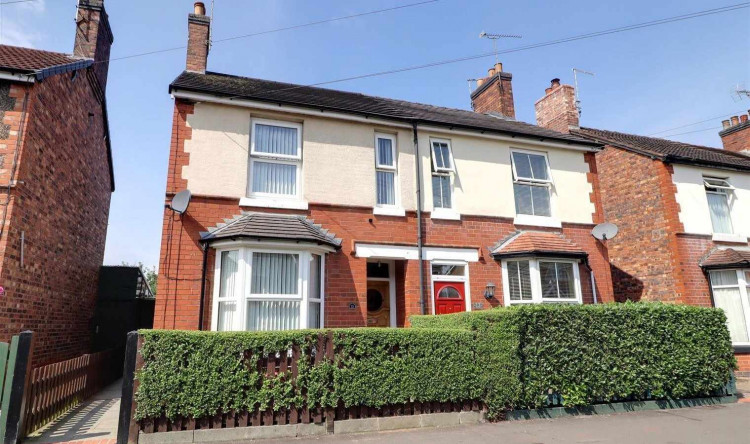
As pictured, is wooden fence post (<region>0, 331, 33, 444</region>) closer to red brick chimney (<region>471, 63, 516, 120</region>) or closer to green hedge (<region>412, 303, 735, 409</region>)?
green hedge (<region>412, 303, 735, 409</region>)

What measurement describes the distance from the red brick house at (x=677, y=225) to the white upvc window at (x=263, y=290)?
10314 millimetres

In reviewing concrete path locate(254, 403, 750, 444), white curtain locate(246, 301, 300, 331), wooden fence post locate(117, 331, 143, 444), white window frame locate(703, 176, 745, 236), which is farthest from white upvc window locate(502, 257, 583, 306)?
wooden fence post locate(117, 331, 143, 444)

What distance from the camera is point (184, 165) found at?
893cm

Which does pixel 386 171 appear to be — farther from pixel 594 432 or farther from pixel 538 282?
pixel 594 432

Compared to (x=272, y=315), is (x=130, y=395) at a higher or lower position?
lower

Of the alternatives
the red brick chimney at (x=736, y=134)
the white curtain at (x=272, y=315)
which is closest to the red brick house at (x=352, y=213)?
the white curtain at (x=272, y=315)

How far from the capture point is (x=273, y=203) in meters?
9.30

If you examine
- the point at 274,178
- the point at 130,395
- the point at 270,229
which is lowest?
the point at 130,395

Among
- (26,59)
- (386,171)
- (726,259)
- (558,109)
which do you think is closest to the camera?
(26,59)

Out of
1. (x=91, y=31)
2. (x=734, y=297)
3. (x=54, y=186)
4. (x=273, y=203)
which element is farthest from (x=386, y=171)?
(x=734, y=297)

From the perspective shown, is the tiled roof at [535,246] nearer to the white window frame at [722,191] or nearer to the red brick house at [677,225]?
the red brick house at [677,225]

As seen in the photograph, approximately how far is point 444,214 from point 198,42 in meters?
8.00

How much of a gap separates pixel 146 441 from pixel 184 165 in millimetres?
5344

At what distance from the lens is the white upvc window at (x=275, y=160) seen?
948 centimetres
